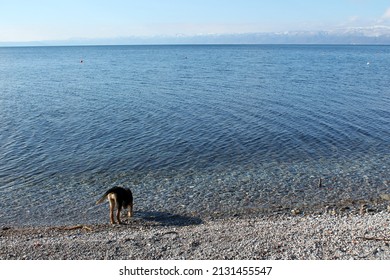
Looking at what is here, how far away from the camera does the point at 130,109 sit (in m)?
36.3

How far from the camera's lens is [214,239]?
11938 millimetres

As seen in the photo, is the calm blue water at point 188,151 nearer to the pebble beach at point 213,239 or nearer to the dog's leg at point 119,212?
Answer: the dog's leg at point 119,212

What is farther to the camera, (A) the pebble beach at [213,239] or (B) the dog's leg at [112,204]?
(B) the dog's leg at [112,204]

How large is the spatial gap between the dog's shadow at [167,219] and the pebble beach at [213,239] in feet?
0.12

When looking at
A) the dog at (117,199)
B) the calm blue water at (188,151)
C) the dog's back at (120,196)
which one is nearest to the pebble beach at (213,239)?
the dog at (117,199)

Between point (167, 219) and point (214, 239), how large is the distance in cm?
364

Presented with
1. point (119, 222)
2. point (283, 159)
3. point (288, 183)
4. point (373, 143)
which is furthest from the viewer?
point (373, 143)

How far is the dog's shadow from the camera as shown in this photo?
48.6ft

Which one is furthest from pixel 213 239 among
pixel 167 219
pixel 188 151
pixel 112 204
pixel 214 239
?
pixel 188 151

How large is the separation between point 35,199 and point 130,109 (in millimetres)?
20293

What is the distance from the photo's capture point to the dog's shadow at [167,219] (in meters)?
14.8

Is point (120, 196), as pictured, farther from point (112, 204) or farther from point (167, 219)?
point (167, 219)
